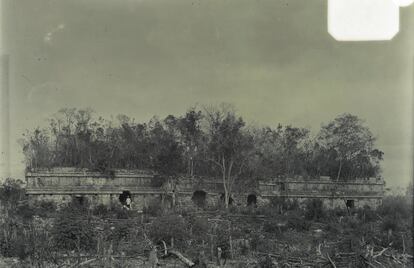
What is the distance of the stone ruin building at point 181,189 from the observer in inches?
766

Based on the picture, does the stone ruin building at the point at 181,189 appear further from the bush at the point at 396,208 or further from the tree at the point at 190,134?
the bush at the point at 396,208

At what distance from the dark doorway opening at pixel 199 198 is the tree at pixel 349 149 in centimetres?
632

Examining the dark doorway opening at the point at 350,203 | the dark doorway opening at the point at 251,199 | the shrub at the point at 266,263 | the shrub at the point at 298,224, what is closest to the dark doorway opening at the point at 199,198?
the dark doorway opening at the point at 251,199

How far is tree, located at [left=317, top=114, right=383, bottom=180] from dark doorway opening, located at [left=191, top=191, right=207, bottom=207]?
20.7 feet

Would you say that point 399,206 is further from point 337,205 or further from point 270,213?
point 270,213

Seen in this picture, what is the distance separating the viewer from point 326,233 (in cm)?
1521

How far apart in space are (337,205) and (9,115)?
14797mm

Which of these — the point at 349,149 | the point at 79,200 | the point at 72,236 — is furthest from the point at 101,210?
the point at 349,149

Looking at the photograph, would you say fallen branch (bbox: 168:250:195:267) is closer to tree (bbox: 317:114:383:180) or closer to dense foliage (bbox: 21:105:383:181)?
dense foliage (bbox: 21:105:383:181)

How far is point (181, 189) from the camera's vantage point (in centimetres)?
2053

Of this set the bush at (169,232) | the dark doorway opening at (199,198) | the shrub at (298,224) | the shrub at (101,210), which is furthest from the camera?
the dark doorway opening at (199,198)

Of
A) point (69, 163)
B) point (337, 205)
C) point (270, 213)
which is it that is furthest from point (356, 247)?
point (69, 163)

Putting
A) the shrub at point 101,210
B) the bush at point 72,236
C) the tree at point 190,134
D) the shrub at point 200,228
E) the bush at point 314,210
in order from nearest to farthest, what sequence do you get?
the bush at point 72,236, the shrub at point 200,228, the shrub at point 101,210, the bush at point 314,210, the tree at point 190,134

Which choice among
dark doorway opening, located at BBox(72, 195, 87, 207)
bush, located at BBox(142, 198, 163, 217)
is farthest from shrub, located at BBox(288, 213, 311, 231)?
dark doorway opening, located at BBox(72, 195, 87, 207)
